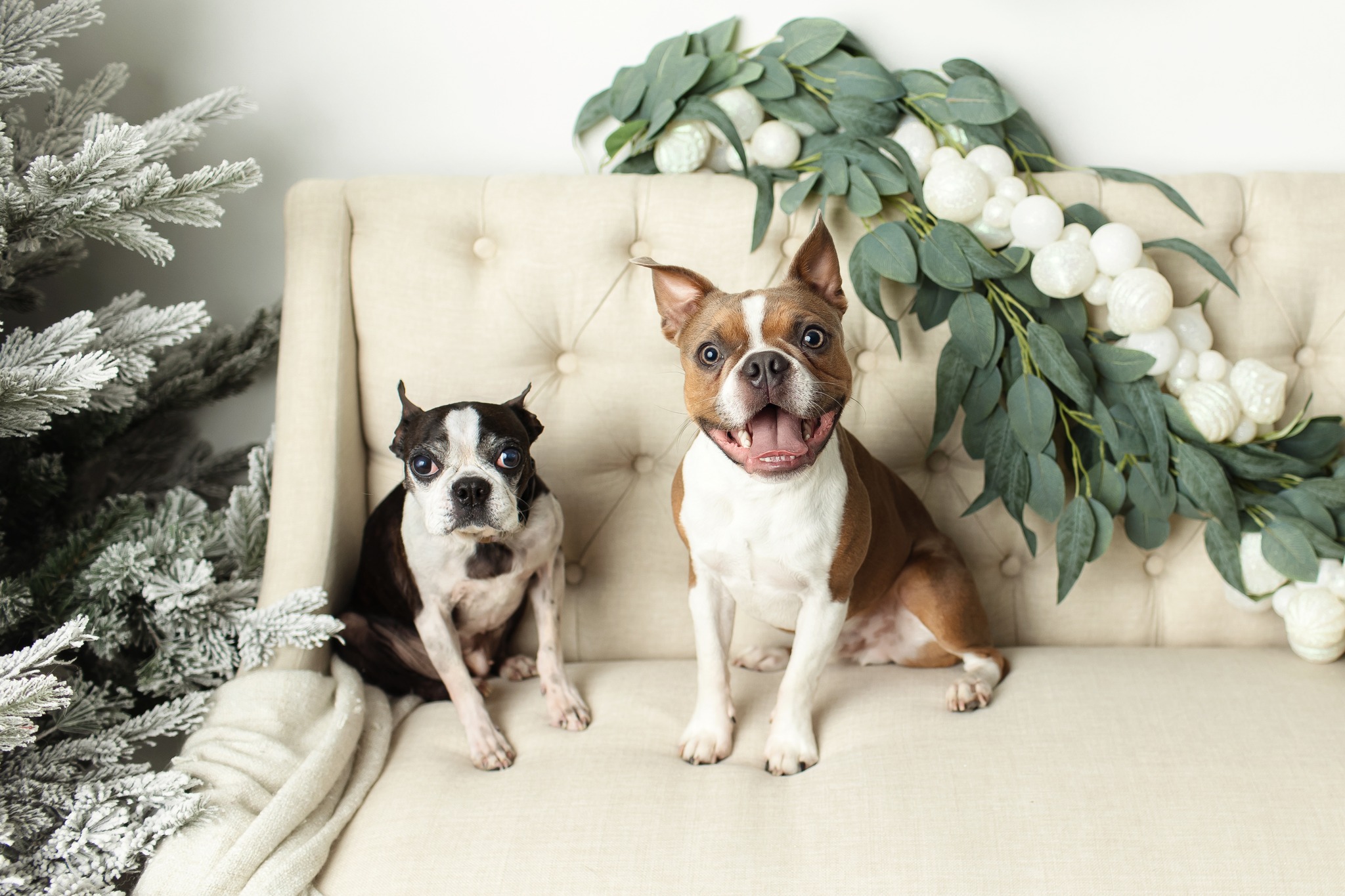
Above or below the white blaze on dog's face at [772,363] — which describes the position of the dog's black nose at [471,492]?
below

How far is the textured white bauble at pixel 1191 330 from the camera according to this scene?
180 centimetres

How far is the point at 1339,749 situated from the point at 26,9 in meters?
2.58

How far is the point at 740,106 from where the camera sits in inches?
75.8

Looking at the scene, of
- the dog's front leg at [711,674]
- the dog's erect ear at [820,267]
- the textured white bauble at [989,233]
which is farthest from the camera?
the textured white bauble at [989,233]

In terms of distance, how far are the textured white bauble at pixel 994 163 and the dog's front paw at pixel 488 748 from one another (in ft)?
4.72

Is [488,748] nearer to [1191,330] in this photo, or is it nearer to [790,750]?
[790,750]

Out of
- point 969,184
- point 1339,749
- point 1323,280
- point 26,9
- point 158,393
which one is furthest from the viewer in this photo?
point 158,393

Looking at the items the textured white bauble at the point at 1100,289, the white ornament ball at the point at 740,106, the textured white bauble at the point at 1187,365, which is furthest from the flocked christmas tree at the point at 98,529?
the textured white bauble at the point at 1187,365

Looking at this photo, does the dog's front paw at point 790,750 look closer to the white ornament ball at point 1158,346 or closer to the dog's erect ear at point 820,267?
the dog's erect ear at point 820,267

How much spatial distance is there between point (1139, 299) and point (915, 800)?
102 cm

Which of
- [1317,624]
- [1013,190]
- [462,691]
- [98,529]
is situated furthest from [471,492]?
[1317,624]

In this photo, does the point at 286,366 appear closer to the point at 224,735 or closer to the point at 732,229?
the point at 224,735

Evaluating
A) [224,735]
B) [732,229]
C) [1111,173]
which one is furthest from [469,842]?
[1111,173]

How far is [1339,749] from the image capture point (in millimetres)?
1460
